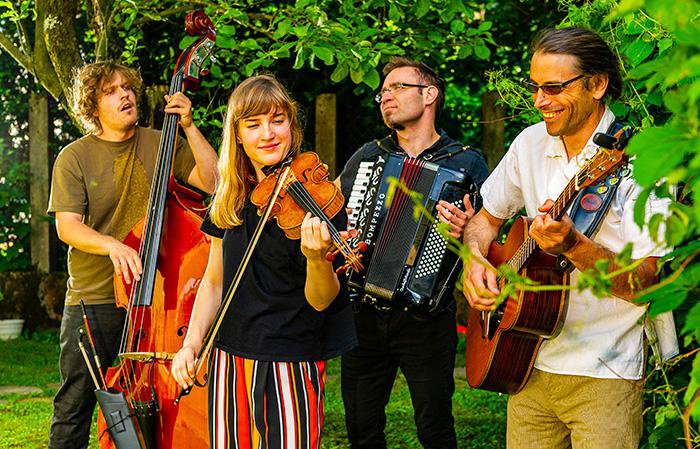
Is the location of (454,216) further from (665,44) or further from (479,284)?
(665,44)

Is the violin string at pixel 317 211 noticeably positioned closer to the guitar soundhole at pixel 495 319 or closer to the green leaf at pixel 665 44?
the guitar soundhole at pixel 495 319

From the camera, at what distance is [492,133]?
7.16m

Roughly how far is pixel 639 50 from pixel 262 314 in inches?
51.4

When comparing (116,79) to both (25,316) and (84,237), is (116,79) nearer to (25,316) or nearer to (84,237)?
(84,237)

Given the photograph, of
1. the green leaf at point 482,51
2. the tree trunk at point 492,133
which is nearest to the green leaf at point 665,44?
the green leaf at point 482,51

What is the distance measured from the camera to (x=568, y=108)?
2.51 m

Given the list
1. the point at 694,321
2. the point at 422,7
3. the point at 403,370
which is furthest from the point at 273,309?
the point at 422,7

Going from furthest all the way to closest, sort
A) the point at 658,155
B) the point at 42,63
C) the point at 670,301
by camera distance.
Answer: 1. the point at 42,63
2. the point at 670,301
3. the point at 658,155

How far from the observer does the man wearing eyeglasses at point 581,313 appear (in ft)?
8.11

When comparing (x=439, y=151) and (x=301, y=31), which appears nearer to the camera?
(x=439, y=151)

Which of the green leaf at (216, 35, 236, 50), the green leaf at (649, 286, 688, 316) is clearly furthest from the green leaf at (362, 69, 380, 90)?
the green leaf at (649, 286, 688, 316)

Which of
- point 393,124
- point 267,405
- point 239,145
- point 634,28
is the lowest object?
point 267,405

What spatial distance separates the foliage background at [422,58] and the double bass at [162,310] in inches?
42.1

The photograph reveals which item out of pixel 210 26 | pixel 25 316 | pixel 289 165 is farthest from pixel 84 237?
pixel 25 316
